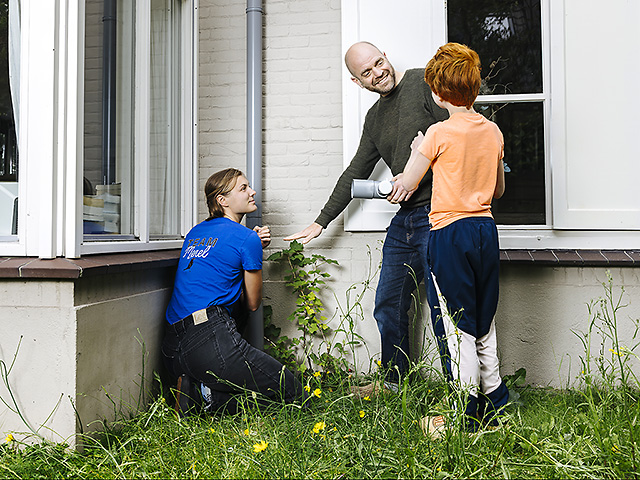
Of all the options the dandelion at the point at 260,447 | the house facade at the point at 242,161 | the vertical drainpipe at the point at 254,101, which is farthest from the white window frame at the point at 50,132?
the vertical drainpipe at the point at 254,101

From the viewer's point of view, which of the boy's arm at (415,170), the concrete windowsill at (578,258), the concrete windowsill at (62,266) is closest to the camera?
the concrete windowsill at (62,266)

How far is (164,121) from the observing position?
9.84 ft

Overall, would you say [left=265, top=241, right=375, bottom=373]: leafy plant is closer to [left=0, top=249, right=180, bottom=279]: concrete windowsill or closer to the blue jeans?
the blue jeans

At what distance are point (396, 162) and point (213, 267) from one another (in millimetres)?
1034

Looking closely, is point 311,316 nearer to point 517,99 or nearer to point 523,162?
point 523,162

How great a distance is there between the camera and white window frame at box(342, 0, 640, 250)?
2.92 m

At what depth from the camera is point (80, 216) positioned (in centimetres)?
214

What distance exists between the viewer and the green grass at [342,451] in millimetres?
1724

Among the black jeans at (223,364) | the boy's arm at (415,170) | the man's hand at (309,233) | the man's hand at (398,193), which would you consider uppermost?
the boy's arm at (415,170)

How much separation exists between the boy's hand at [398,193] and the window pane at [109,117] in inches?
48.8

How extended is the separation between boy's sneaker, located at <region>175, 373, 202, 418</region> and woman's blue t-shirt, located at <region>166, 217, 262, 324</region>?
29cm

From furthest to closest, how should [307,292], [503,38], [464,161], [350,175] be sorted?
[307,292] → [503,38] → [350,175] → [464,161]

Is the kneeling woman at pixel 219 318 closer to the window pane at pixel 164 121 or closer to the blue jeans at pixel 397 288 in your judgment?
the window pane at pixel 164 121

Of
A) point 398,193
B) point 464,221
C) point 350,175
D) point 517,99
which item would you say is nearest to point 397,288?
point 398,193
